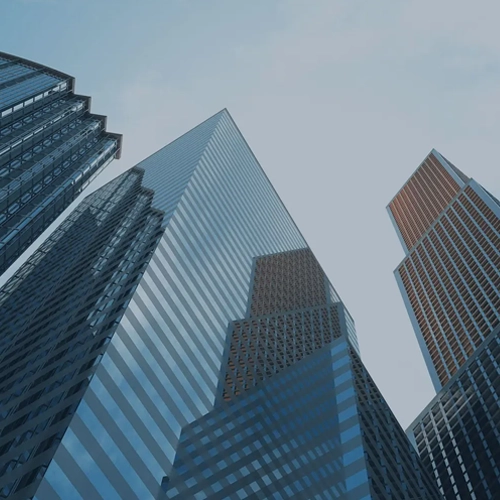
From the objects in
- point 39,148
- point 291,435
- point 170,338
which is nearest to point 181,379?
point 170,338

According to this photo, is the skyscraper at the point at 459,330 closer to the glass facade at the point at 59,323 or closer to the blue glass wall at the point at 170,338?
the blue glass wall at the point at 170,338

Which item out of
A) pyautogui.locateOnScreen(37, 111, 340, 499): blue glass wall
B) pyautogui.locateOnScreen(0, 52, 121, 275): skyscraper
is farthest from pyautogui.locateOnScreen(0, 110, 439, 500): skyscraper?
pyautogui.locateOnScreen(0, 52, 121, 275): skyscraper

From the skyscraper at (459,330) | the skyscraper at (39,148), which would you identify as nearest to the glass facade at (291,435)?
the skyscraper at (39,148)

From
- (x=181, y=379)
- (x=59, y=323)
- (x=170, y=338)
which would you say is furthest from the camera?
(x=59, y=323)

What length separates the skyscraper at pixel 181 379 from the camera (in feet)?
147

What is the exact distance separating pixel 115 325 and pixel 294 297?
65.6 m

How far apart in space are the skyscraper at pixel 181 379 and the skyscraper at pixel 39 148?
8897 mm

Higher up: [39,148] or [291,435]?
[39,148]

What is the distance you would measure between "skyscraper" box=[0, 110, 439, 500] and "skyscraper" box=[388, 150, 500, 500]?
29.8 metres

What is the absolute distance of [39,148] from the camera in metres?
89.6

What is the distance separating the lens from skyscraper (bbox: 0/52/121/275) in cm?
7481

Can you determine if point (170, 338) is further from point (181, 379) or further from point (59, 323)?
point (59, 323)

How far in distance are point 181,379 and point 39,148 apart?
1902 inches

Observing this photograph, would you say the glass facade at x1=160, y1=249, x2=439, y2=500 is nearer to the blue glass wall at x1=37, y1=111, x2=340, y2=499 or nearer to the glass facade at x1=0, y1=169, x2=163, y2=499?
the blue glass wall at x1=37, y1=111, x2=340, y2=499
